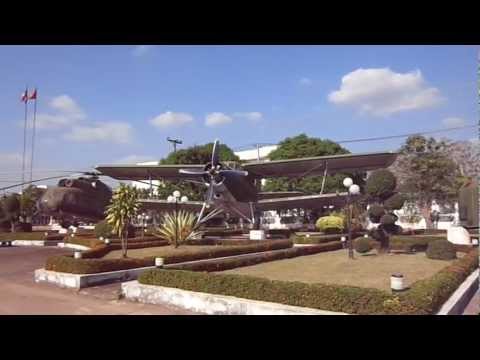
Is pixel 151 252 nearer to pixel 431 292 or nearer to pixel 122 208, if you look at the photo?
pixel 122 208

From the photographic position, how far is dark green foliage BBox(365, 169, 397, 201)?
19.8m

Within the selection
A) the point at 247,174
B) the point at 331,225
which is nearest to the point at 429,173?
the point at 331,225

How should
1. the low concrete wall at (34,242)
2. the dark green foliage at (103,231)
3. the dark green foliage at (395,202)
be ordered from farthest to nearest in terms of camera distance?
1. the low concrete wall at (34,242)
2. the dark green foliage at (103,231)
3. the dark green foliage at (395,202)

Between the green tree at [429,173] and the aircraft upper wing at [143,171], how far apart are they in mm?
25208

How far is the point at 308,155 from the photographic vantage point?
60.8 metres

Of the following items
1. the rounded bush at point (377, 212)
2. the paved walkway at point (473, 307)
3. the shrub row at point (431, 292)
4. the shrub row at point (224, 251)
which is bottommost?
the paved walkway at point (473, 307)

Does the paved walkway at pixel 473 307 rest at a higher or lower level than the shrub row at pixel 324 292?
lower

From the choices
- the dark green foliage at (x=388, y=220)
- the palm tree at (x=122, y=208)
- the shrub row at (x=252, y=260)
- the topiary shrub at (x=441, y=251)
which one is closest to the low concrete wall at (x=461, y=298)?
the topiary shrub at (x=441, y=251)

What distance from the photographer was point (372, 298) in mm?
7996

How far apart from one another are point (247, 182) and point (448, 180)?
2585 cm

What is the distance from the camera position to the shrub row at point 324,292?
781 centimetres

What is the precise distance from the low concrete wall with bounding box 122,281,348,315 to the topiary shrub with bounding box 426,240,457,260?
12097mm

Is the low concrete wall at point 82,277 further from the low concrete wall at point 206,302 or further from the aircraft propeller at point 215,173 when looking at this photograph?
the aircraft propeller at point 215,173

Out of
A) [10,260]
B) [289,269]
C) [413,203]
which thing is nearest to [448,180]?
[413,203]
